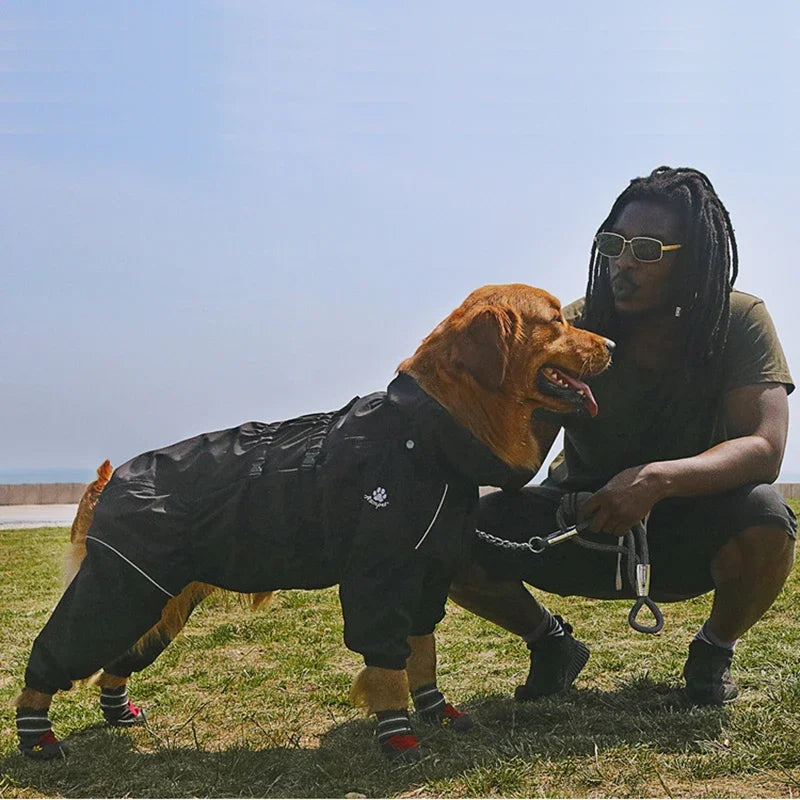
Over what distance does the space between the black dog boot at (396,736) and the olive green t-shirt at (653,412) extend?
1425mm

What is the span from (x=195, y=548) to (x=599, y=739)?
1.62 meters

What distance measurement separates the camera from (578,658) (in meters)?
4.32

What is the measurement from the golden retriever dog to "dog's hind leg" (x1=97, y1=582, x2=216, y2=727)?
19 centimetres

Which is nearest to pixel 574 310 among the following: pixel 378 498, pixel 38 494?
pixel 378 498

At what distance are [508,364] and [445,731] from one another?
1408 millimetres

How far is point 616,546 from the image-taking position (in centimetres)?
388

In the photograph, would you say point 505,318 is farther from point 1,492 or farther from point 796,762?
point 1,492

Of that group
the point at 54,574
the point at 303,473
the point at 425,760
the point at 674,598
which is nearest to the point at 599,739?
the point at 425,760

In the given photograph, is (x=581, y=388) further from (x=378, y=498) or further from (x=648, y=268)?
(x=378, y=498)

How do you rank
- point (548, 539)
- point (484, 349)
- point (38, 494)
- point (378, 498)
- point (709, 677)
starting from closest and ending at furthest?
point (378, 498) → point (484, 349) → point (548, 539) → point (709, 677) → point (38, 494)

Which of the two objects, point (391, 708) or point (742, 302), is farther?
point (742, 302)

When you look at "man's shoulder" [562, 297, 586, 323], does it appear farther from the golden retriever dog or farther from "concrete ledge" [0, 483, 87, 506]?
"concrete ledge" [0, 483, 87, 506]

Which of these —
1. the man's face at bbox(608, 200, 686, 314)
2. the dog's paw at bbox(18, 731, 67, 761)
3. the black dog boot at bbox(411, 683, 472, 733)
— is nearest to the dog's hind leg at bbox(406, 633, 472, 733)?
the black dog boot at bbox(411, 683, 472, 733)

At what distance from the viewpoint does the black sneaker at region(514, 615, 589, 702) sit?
418cm
